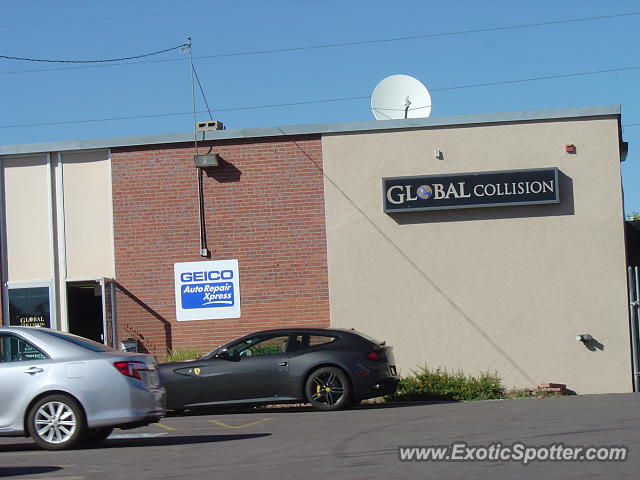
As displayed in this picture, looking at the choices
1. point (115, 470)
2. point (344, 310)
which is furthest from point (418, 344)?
point (115, 470)

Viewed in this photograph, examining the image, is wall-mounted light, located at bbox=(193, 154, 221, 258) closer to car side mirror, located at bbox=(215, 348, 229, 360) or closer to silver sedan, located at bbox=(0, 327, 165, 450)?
car side mirror, located at bbox=(215, 348, 229, 360)

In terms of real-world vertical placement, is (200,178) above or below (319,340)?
above

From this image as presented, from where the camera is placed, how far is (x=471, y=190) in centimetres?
1848

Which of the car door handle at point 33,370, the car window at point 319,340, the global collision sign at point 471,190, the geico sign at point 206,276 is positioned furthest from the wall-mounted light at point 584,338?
the car door handle at point 33,370

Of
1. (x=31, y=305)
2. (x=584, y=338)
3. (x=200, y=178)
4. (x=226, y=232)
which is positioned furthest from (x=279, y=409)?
(x=31, y=305)

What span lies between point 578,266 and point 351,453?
10.1 metres

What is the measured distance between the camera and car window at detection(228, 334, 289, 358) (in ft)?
50.2

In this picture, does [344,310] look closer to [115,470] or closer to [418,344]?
[418,344]

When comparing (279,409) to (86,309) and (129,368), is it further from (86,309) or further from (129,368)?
A: (129,368)

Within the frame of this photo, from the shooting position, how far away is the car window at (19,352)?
10.6 m

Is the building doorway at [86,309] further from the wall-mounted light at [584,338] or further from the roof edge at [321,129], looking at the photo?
the wall-mounted light at [584,338]

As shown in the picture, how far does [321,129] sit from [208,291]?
4.12m

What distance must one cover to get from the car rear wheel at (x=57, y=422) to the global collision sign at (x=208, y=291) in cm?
882

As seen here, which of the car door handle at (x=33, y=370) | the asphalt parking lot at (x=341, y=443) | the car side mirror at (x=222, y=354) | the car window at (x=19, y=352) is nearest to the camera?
the asphalt parking lot at (x=341, y=443)
